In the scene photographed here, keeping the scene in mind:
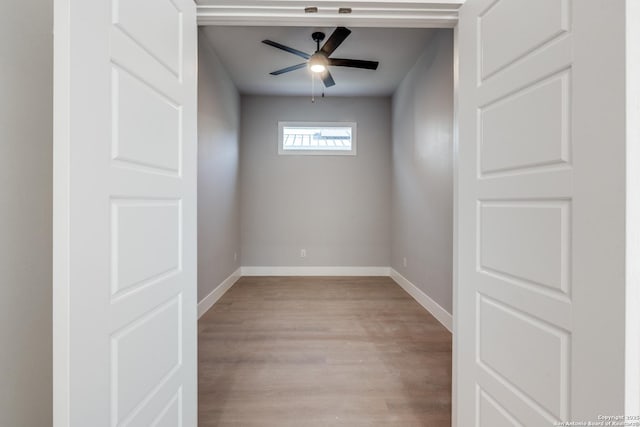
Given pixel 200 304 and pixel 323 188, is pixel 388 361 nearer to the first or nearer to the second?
pixel 200 304

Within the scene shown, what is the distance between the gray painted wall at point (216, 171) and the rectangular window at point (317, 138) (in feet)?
2.54

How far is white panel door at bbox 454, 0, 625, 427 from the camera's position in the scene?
0.67 metres

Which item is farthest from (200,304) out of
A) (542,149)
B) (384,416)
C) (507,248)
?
(542,149)

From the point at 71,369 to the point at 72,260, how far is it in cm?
24

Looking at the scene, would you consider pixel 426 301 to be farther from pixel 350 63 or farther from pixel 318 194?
pixel 350 63

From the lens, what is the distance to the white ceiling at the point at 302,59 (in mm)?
3115

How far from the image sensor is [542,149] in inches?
33.7

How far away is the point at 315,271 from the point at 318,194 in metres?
1.24

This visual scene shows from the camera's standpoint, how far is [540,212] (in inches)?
34.1

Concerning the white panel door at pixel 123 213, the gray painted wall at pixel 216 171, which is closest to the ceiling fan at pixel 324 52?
the gray painted wall at pixel 216 171

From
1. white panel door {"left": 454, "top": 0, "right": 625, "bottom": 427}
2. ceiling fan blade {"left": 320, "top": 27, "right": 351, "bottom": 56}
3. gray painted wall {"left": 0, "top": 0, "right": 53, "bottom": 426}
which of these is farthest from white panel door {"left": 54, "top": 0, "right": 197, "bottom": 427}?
ceiling fan blade {"left": 320, "top": 27, "right": 351, "bottom": 56}

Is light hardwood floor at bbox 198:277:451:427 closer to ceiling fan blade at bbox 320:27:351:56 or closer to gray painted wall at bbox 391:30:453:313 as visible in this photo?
gray painted wall at bbox 391:30:453:313

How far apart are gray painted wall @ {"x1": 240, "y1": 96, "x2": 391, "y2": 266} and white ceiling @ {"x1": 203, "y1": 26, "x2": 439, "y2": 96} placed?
33cm

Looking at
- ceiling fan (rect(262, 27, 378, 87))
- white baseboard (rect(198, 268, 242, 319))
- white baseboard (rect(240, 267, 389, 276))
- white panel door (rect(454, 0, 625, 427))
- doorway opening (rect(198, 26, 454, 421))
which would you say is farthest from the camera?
white baseboard (rect(240, 267, 389, 276))
